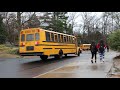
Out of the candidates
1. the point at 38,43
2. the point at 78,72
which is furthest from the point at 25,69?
the point at 38,43

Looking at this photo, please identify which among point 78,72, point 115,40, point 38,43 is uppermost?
point 115,40

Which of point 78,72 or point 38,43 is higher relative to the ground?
point 38,43

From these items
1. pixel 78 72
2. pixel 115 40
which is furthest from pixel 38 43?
pixel 78 72

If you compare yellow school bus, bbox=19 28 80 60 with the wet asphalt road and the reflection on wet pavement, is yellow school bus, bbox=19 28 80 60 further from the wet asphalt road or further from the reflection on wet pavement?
the reflection on wet pavement

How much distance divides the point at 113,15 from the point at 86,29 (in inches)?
452

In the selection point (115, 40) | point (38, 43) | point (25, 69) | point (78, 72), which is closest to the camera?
point (78, 72)

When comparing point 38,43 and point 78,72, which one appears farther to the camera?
point 38,43

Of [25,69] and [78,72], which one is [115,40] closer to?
[25,69]

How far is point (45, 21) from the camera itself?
6675 cm

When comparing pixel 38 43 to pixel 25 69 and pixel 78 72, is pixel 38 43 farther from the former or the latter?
pixel 78 72

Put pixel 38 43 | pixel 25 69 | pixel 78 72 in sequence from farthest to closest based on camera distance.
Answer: pixel 38 43 < pixel 25 69 < pixel 78 72

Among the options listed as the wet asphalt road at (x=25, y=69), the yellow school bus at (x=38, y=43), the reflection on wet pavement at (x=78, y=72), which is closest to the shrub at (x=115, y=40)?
the yellow school bus at (x=38, y=43)

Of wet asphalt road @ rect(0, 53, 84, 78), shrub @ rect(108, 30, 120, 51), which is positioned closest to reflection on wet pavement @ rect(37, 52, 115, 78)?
wet asphalt road @ rect(0, 53, 84, 78)

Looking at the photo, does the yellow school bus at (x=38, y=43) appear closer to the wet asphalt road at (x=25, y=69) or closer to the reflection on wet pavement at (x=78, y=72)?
the wet asphalt road at (x=25, y=69)
